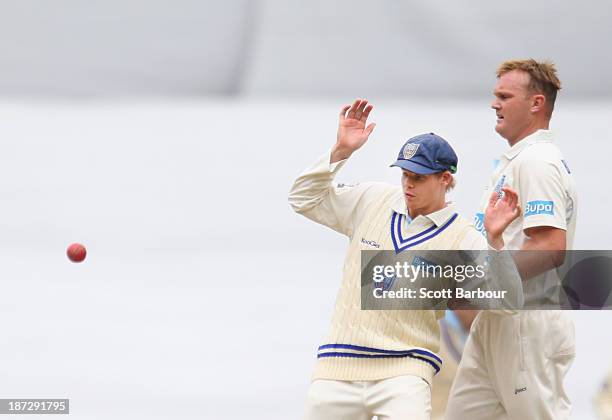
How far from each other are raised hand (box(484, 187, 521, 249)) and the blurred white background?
5.81 ft

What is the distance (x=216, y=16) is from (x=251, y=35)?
25 cm

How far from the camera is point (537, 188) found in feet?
12.2

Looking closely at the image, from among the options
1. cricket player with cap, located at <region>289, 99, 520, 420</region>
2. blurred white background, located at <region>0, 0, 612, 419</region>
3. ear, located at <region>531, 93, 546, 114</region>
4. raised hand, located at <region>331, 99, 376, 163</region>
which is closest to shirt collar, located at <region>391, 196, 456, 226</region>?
cricket player with cap, located at <region>289, 99, 520, 420</region>

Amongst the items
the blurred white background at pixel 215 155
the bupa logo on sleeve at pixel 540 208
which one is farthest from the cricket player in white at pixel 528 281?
the blurred white background at pixel 215 155

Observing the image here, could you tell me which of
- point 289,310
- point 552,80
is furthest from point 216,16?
point 552,80

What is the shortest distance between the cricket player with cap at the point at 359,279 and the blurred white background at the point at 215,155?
1.54 meters

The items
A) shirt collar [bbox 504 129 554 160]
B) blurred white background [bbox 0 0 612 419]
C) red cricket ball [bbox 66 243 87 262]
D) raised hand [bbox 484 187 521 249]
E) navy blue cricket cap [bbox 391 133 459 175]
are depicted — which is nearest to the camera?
raised hand [bbox 484 187 521 249]

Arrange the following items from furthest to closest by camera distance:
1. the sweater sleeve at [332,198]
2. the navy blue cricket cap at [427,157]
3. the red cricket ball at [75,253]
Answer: the red cricket ball at [75,253], the sweater sleeve at [332,198], the navy blue cricket cap at [427,157]

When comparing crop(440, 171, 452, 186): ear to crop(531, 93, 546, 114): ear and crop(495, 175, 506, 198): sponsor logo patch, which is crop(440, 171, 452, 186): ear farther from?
crop(531, 93, 546, 114): ear

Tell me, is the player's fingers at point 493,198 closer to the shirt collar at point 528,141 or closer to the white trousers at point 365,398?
the shirt collar at point 528,141

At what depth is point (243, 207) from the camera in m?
7.61

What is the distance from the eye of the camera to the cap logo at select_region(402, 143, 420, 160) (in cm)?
362

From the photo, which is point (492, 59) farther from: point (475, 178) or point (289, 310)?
point (289, 310)

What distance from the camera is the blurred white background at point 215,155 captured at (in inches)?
224
